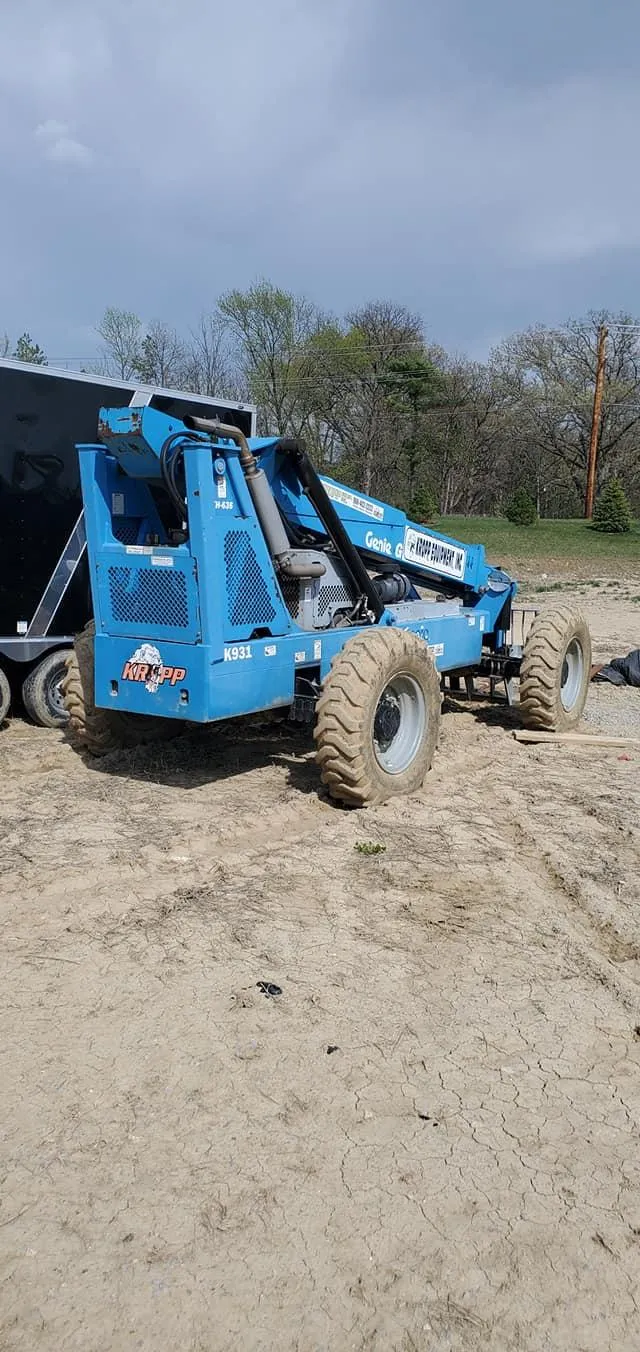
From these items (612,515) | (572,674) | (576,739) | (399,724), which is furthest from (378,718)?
(612,515)

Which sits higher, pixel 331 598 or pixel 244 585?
pixel 244 585

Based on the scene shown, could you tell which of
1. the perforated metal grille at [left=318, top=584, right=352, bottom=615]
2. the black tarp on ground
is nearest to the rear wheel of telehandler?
the perforated metal grille at [left=318, top=584, right=352, bottom=615]

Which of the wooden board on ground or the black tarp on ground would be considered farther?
the black tarp on ground

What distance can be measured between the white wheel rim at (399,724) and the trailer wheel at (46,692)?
3080mm

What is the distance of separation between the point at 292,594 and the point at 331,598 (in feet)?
1.38

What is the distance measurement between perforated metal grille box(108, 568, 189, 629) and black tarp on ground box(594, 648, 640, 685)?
647cm

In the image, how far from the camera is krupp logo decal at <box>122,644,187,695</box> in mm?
5949

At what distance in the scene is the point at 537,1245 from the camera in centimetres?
260

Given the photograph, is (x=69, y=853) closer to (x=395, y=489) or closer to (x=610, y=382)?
(x=395, y=489)

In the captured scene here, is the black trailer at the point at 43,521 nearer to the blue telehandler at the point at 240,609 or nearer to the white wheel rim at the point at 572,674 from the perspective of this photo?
the blue telehandler at the point at 240,609

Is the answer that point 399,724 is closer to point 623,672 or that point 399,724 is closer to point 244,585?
point 244,585

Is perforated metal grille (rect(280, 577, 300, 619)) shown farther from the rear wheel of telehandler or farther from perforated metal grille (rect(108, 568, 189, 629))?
the rear wheel of telehandler

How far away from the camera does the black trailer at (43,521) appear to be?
8094mm

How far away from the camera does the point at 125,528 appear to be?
6.55 metres
